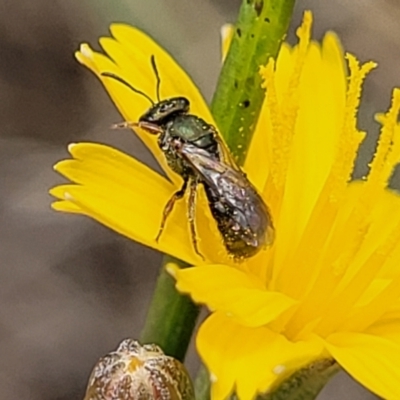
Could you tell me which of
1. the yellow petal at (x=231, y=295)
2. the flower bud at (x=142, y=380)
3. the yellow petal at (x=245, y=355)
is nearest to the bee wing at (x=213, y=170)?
the yellow petal at (x=231, y=295)

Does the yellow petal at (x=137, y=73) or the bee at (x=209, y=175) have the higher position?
the yellow petal at (x=137, y=73)

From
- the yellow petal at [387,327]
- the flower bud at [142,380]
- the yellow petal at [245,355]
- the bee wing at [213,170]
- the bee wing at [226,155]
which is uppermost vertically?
the bee wing at [226,155]

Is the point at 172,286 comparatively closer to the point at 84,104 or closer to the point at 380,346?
the point at 380,346

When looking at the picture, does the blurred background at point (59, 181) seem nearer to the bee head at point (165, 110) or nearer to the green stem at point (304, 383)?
the bee head at point (165, 110)

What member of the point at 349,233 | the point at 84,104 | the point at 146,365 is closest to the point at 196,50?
the point at 84,104

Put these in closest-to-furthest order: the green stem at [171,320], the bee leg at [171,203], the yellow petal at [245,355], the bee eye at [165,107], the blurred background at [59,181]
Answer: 1. the yellow petal at [245,355]
2. the green stem at [171,320]
3. the bee leg at [171,203]
4. the bee eye at [165,107]
5. the blurred background at [59,181]

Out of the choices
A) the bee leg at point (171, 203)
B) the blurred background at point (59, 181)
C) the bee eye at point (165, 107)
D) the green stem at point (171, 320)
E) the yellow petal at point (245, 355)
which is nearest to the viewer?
the yellow petal at point (245, 355)

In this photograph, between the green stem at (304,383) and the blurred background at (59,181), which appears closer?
the green stem at (304,383)
